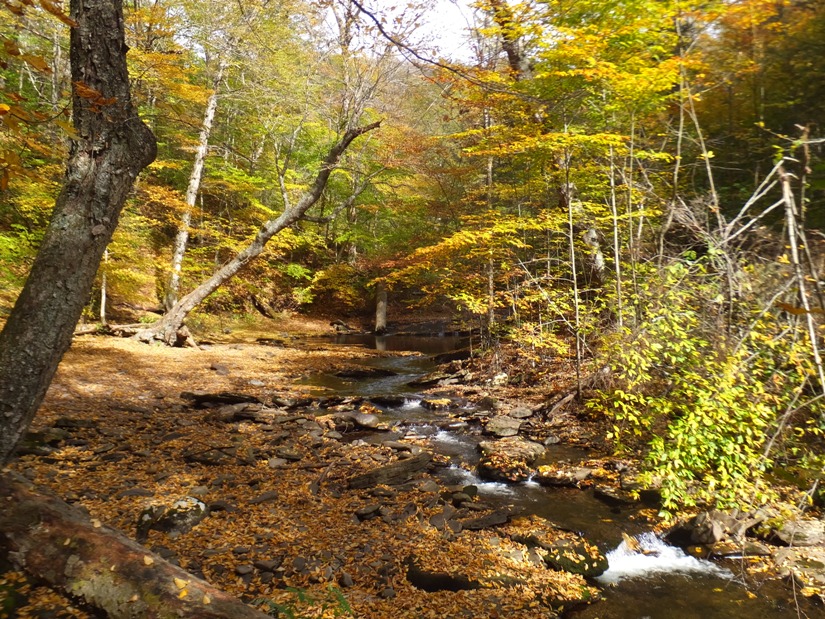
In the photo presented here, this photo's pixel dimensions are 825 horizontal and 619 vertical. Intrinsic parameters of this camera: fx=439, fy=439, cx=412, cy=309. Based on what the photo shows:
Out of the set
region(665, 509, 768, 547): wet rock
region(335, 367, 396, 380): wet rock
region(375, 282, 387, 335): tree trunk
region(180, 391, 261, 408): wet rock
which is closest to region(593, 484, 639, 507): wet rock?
region(665, 509, 768, 547): wet rock

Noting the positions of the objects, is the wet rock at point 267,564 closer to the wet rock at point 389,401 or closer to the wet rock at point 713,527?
the wet rock at point 713,527

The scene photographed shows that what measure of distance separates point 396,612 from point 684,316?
15.3 feet

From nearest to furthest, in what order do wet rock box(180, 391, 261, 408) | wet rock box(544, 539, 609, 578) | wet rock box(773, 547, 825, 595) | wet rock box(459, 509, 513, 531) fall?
1. wet rock box(773, 547, 825, 595)
2. wet rock box(544, 539, 609, 578)
3. wet rock box(459, 509, 513, 531)
4. wet rock box(180, 391, 261, 408)

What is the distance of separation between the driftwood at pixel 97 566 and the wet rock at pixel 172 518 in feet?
4.10

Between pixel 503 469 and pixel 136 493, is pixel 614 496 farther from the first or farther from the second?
pixel 136 493

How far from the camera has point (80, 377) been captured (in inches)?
326

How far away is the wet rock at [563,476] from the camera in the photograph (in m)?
6.12

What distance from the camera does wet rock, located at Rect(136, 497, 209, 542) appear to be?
12.7 ft

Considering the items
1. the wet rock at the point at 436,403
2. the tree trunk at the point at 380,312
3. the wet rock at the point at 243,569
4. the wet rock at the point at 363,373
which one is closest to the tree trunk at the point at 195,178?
the wet rock at the point at 363,373

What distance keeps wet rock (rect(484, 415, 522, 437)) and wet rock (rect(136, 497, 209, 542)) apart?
5.03 meters

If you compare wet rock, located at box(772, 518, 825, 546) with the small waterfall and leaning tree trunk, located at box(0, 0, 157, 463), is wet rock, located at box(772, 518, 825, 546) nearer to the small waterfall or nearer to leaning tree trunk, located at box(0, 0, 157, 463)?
the small waterfall

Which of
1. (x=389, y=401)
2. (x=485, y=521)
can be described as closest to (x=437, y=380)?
(x=389, y=401)

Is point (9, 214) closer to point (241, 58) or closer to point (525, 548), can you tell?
point (241, 58)

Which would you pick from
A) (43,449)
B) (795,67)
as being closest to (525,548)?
(43,449)
